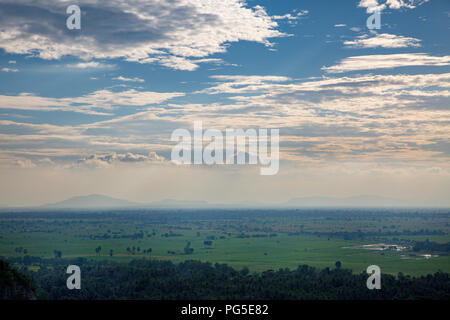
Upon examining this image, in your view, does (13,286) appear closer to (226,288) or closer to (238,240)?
(226,288)

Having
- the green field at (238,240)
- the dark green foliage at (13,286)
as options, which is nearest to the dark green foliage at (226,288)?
the dark green foliage at (13,286)

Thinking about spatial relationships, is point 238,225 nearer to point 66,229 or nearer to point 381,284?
point 66,229

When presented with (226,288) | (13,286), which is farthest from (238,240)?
(13,286)

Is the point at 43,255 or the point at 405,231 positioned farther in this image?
the point at 405,231

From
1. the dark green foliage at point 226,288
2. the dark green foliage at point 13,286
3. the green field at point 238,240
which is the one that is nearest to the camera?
the dark green foliage at point 13,286

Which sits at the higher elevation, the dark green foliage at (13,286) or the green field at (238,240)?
the dark green foliage at (13,286)

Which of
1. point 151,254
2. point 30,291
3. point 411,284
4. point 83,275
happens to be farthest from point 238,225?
point 30,291

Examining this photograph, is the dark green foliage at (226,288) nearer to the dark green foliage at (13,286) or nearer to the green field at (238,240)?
the dark green foliage at (13,286)

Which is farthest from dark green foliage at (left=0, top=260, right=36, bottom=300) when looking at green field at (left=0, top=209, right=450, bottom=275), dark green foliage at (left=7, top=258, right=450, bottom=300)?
green field at (left=0, top=209, right=450, bottom=275)
